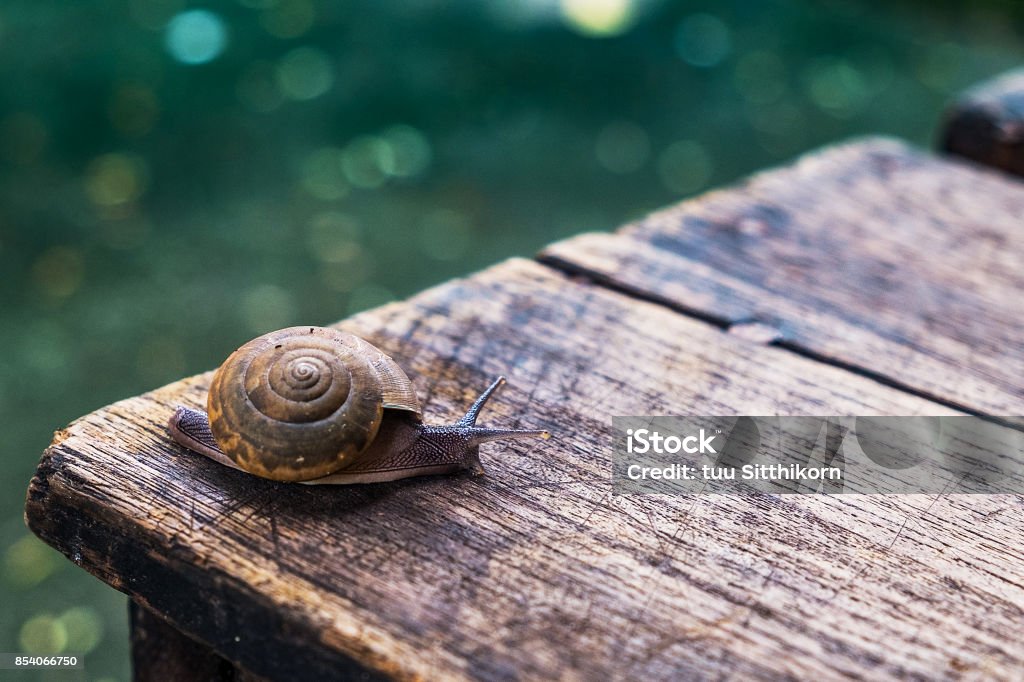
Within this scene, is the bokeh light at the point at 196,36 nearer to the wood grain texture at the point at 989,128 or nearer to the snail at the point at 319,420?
the wood grain texture at the point at 989,128

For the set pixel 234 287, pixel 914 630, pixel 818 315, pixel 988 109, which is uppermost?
pixel 988 109

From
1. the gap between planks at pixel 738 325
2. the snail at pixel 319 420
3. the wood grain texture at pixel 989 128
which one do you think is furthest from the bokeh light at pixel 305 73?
the snail at pixel 319 420

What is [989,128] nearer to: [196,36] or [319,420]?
[319,420]

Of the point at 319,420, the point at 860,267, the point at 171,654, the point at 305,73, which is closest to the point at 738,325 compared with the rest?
the point at 860,267

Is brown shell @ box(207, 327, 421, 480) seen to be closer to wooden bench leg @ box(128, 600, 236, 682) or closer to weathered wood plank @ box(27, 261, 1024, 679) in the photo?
weathered wood plank @ box(27, 261, 1024, 679)

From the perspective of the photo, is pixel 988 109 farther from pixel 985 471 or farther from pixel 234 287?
pixel 234 287

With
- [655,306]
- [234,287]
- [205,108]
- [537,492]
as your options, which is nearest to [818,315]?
[655,306]
